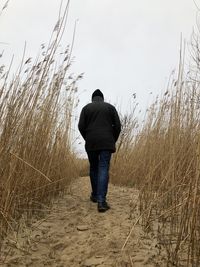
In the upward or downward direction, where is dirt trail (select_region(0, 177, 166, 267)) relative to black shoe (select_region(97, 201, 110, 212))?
downward

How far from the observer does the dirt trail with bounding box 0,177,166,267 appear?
2801 millimetres

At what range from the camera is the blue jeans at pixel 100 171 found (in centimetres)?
427

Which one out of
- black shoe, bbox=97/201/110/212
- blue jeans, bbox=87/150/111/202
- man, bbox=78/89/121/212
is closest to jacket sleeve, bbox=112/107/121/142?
man, bbox=78/89/121/212

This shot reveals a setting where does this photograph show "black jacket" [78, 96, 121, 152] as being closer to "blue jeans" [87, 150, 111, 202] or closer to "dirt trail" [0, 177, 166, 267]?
"blue jeans" [87, 150, 111, 202]

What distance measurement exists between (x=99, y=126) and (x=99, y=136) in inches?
5.0

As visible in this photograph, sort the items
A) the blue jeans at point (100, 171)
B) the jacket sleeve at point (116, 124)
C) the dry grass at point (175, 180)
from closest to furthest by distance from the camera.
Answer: the dry grass at point (175, 180) → the blue jeans at point (100, 171) → the jacket sleeve at point (116, 124)

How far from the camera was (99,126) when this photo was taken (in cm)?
452

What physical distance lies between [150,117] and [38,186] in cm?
252

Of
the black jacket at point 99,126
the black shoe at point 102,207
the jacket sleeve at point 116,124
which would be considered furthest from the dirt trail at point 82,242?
the jacket sleeve at point 116,124

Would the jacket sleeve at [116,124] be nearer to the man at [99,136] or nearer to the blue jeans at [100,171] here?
the man at [99,136]

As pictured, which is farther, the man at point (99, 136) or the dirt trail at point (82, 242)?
the man at point (99, 136)

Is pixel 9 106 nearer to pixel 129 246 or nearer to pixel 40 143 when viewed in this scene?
pixel 40 143

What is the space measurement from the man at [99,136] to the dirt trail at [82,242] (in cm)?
36

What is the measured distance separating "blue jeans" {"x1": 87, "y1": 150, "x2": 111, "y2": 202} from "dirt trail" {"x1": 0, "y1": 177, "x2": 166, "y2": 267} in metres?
0.19
